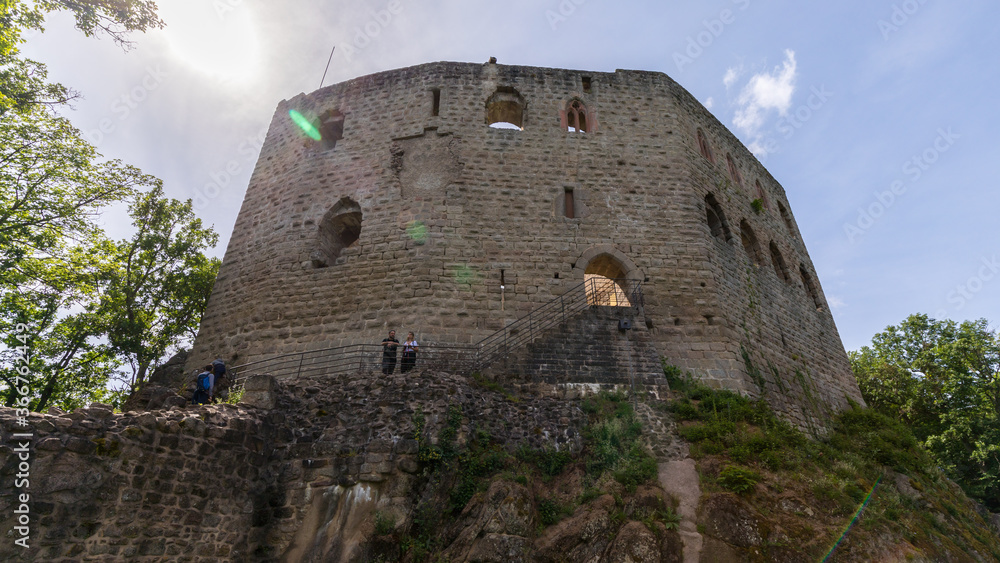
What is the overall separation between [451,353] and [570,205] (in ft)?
16.5

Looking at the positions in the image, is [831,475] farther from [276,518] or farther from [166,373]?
[166,373]

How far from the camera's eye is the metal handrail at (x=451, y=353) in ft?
33.0

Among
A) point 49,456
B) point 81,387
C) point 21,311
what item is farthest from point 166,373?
point 49,456

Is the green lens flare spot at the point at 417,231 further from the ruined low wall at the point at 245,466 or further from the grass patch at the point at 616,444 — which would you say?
the grass patch at the point at 616,444

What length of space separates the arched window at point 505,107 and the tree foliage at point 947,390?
18372 mm

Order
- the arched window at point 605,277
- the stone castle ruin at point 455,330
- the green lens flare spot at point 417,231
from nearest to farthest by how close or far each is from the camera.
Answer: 1. the stone castle ruin at point 455,330
2. the arched window at point 605,277
3. the green lens flare spot at point 417,231

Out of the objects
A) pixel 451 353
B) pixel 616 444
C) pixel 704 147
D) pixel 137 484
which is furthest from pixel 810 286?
pixel 137 484

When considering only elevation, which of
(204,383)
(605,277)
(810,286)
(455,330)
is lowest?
(204,383)

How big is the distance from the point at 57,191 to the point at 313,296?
24.4 feet

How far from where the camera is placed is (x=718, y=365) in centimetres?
1066

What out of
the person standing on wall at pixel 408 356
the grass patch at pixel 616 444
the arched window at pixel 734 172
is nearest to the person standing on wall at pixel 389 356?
the person standing on wall at pixel 408 356

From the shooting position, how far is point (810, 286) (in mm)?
17531

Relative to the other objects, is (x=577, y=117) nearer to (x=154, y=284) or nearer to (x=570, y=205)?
(x=570, y=205)

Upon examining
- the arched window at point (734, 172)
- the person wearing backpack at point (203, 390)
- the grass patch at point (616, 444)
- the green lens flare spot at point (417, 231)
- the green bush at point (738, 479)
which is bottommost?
the green bush at point (738, 479)
